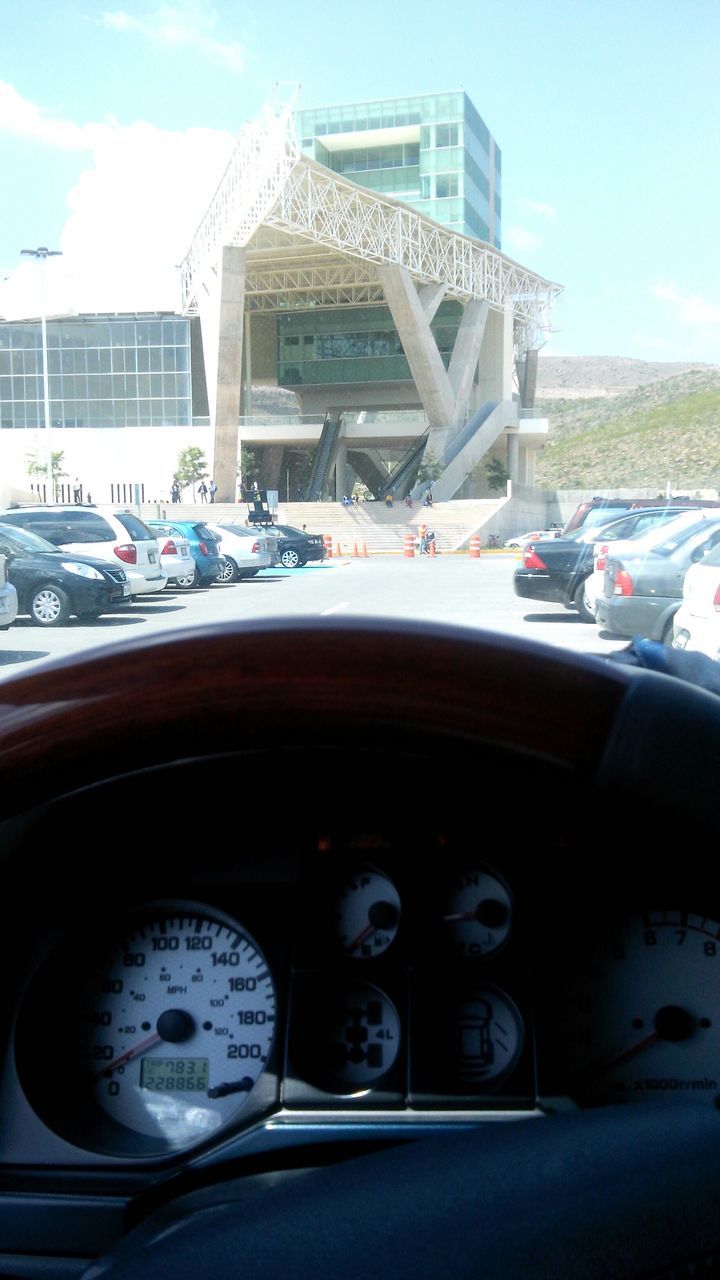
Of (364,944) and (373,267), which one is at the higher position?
(373,267)

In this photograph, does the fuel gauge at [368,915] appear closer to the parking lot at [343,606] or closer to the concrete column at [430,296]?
the parking lot at [343,606]

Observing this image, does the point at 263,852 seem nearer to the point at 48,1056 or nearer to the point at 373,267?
the point at 48,1056

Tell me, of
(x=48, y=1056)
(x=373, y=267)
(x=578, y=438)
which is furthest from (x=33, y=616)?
(x=578, y=438)

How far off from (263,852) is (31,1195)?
20.8 inches

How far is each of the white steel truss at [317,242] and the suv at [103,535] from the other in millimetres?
32575

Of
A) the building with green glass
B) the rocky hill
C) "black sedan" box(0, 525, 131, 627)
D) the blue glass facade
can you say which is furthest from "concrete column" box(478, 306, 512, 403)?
"black sedan" box(0, 525, 131, 627)

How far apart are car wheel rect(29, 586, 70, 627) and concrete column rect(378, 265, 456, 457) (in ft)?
156

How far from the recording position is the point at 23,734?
4.37 ft

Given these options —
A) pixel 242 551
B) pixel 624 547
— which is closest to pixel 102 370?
pixel 242 551

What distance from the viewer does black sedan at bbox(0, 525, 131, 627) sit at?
A: 1377 cm

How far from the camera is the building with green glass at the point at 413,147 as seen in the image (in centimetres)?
8319

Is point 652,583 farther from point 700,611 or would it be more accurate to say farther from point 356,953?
point 356,953

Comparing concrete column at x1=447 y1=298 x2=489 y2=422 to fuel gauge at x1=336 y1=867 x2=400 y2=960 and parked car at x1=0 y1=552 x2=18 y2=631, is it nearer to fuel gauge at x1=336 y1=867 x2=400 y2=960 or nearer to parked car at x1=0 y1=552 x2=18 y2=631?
parked car at x1=0 y1=552 x2=18 y2=631

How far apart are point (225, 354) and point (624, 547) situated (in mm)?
49590
